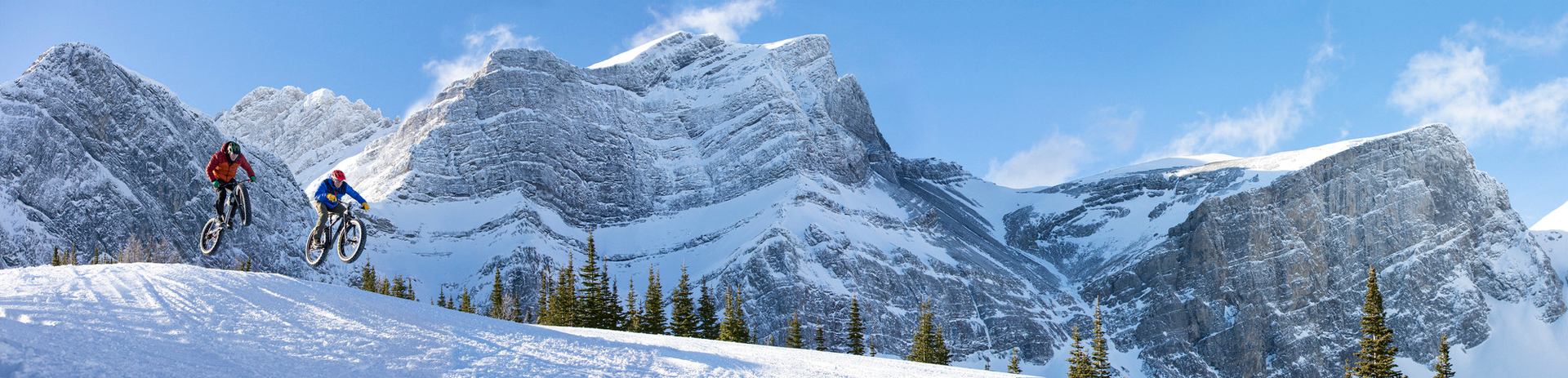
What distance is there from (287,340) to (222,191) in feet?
42.6

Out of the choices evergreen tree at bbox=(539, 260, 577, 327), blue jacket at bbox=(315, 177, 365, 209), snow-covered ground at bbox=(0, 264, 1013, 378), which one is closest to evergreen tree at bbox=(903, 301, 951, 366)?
evergreen tree at bbox=(539, 260, 577, 327)

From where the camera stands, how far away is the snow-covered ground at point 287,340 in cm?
2505

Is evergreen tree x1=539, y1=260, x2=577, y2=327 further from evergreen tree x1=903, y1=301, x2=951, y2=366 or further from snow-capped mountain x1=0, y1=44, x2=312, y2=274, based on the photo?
snow-capped mountain x1=0, y1=44, x2=312, y2=274

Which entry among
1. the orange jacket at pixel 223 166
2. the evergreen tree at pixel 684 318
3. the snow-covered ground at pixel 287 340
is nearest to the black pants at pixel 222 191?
the orange jacket at pixel 223 166

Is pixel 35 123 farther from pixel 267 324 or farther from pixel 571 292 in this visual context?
pixel 267 324

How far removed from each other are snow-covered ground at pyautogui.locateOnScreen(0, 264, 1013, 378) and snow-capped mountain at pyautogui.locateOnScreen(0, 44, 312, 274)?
13782 centimetres

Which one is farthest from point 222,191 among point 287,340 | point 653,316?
point 653,316

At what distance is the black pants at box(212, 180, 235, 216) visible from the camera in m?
39.3

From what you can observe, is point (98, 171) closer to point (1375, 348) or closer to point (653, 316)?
point (653, 316)

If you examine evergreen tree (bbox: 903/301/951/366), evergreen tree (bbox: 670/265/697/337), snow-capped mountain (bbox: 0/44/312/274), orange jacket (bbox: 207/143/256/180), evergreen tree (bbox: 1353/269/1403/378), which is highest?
snow-capped mountain (bbox: 0/44/312/274)

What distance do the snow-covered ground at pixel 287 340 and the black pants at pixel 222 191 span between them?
7.77 ft

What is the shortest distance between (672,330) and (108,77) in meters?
142

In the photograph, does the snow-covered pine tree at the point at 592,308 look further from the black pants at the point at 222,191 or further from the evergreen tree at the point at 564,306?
the black pants at the point at 222,191

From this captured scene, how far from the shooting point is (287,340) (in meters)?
28.8
